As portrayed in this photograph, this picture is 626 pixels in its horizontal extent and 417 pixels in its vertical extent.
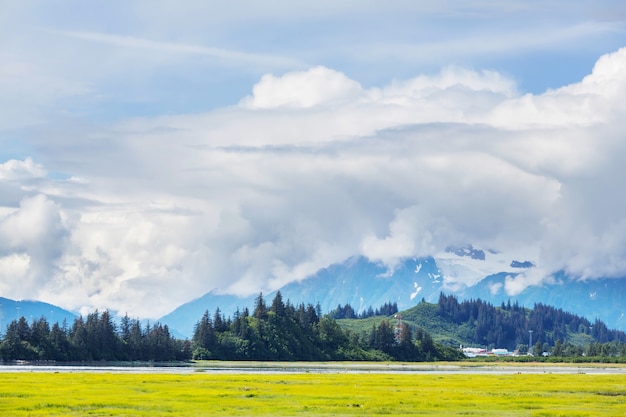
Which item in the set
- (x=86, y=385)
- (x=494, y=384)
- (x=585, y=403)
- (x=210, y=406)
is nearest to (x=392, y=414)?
(x=210, y=406)

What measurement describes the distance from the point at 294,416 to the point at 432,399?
27655mm

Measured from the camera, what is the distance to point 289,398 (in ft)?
379

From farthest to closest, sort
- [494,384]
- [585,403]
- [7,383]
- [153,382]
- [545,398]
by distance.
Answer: [494,384] → [153,382] → [7,383] → [545,398] → [585,403]

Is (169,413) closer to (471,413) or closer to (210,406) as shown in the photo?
(210,406)

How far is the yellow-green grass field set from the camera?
97.8 metres

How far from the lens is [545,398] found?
123m

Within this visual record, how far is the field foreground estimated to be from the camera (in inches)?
3853

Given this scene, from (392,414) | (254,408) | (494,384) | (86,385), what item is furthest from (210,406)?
(494,384)

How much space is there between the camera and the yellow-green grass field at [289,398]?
97.8 m

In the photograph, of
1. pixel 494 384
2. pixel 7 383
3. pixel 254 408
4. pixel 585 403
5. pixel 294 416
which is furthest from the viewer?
pixel 494 384

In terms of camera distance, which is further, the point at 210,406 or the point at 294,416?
the point at 210,406

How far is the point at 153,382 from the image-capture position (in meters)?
144

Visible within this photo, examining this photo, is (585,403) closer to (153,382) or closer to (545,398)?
(545,398)

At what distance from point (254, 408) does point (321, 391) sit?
27268mm
